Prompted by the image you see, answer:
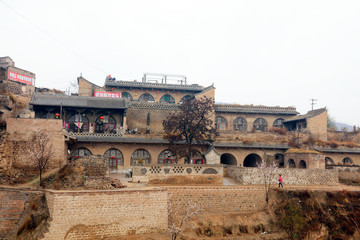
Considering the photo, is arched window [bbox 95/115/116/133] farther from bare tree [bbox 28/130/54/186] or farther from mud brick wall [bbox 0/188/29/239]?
mud brick wall [bbox 0/188/29/239]

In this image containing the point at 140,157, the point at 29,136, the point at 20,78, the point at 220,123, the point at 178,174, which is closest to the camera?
the point at 178,174

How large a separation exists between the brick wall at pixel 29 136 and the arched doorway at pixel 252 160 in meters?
22.3

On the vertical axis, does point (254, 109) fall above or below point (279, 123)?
above

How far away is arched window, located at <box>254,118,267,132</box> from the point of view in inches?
1645

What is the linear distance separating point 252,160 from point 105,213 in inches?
948

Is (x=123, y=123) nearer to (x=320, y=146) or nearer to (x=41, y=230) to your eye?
(x=41, y=230)

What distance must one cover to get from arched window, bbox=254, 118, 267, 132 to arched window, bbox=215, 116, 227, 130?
4.81 meters

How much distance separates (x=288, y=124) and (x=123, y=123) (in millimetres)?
24366

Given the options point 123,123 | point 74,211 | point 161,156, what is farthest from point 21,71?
point 74,211

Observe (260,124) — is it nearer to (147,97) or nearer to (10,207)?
(147,97)

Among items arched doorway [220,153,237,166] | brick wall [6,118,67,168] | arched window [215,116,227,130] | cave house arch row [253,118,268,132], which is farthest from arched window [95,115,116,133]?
cave house arch row [253,118,268,132]

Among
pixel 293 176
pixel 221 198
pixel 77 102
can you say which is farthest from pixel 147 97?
pixel 221 198

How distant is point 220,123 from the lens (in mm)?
40781

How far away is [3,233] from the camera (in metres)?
16.2
